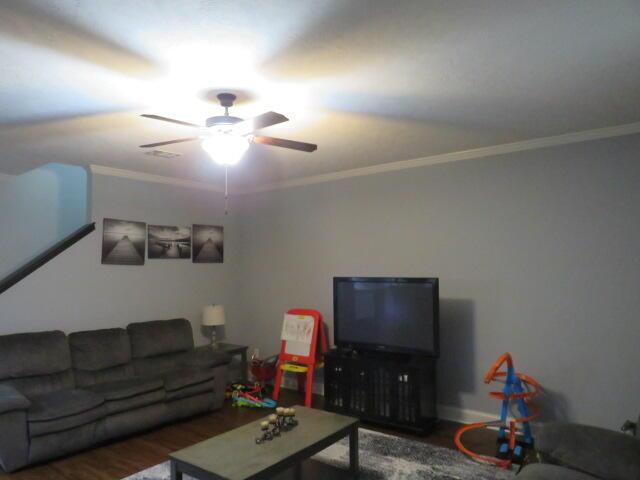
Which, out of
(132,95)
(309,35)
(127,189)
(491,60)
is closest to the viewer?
(309,35)

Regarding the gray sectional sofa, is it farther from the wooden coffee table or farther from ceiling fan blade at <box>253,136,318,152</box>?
ceiling fan blade at <box>253,136,318,152</box>

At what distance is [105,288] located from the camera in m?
4.72

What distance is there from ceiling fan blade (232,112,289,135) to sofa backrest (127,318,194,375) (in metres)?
2.78

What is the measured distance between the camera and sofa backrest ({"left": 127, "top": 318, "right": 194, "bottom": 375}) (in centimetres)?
460

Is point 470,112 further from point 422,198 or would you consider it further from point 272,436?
point 272,436

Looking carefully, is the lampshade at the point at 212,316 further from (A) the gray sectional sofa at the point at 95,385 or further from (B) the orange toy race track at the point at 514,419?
(B) the orange toy race track at the point at 514,419

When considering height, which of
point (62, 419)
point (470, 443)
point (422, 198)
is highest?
point (422, 198)

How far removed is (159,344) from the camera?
4.75 metres

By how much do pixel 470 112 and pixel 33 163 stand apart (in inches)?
165

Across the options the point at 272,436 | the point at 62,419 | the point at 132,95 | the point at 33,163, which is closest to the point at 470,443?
the point at 272,436

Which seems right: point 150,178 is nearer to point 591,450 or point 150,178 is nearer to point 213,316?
point 213,316

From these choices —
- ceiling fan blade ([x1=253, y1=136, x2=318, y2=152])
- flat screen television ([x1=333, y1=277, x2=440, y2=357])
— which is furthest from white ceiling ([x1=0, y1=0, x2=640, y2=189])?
flat screen television ([x1=333, y1=277, x2=440, y2=357])

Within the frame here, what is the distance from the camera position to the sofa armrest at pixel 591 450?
231 cm

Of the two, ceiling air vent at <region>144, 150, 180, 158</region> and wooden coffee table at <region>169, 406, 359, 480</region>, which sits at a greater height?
ceiling air vent at <region>144, 150, 180, 158</region>
